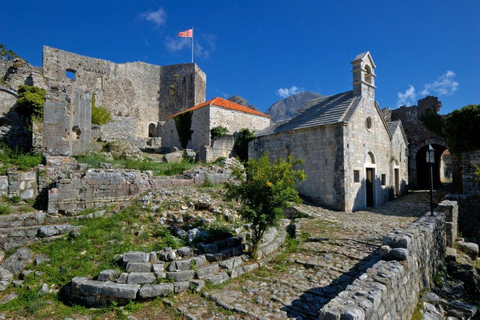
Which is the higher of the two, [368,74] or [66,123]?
[368,74]

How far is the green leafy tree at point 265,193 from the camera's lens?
6.19 meters

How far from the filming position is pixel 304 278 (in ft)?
18.0

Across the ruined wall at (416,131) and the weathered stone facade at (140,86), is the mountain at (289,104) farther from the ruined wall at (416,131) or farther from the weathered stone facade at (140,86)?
the ruined wall at (416,131)

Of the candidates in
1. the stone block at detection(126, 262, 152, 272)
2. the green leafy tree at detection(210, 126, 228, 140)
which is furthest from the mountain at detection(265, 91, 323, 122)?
the stone block at detection(126, 262, 152, 272)

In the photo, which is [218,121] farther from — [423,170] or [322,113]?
[423,170]

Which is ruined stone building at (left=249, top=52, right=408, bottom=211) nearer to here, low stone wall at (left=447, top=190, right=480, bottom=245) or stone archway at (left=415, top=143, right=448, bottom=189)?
low stone wall at (left=447, top=190, right=480, bottom=245)

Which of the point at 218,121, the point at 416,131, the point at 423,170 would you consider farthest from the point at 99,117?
the point at 423,170

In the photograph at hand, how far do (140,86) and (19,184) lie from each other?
29842 mm

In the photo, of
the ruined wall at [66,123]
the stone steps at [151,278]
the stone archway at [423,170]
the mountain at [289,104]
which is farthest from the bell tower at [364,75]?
the mountain at [289,104]

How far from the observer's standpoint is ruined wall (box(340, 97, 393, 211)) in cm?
1326

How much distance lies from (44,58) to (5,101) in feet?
49.8

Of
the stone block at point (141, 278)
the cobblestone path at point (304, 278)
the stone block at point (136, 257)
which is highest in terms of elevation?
the stone block at point (136, 257)

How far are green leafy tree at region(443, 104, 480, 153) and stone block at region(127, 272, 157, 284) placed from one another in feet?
55.8

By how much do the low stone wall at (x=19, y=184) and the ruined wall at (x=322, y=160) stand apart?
1267 centimetres
